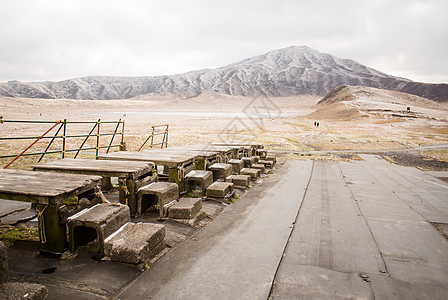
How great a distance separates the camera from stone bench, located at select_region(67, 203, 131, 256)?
302 centimetres

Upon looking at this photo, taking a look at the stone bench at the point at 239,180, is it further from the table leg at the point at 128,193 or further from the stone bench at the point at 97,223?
the stone bench at the point at 97,223

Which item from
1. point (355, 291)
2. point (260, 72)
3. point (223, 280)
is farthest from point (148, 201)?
point (260, 72)

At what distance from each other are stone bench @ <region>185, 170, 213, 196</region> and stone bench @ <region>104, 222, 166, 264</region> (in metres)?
2.35

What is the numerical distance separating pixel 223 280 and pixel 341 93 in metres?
86.5

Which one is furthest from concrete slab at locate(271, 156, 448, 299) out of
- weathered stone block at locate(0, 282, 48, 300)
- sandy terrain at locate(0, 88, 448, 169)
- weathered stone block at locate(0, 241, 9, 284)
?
sandy terrain at locate(0, 88, 448, 169)

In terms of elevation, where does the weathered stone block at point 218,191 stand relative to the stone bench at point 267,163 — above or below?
above

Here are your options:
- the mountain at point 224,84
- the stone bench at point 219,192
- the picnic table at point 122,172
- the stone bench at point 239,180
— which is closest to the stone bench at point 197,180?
the stone bench at point 219,192

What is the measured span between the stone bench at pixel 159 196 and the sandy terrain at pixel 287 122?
6.89 metres

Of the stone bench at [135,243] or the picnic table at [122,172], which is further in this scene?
the picnic table at [122,172]

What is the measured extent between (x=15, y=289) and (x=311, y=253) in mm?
2918

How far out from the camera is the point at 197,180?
226 inches

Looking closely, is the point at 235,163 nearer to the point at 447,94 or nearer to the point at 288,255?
the point at 288,255

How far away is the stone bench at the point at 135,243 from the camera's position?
285 centimetres

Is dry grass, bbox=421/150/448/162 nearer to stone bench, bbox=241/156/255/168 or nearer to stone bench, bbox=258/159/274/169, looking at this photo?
stone bench, bbox=258/159/274/169
